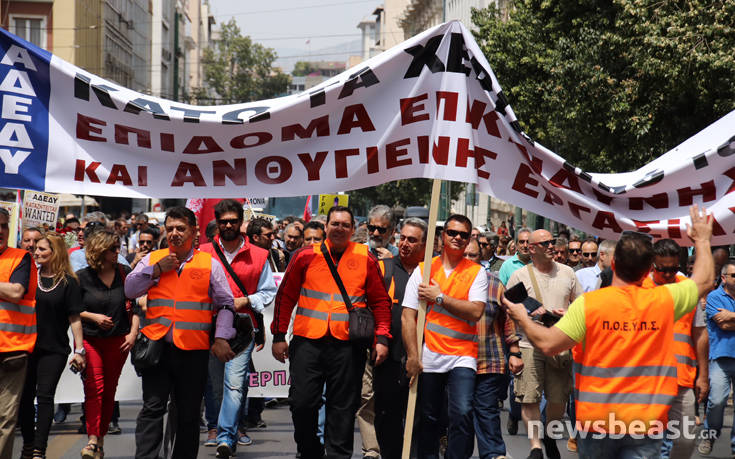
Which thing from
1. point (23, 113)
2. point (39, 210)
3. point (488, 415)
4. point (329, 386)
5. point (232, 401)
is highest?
point (23, 113)

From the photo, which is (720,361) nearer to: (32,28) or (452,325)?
(452,325)

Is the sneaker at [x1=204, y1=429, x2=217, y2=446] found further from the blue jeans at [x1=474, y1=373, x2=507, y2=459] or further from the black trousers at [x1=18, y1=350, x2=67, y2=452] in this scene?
the blue jeans at [x1=474, y1=373, x2=507, y2=459]

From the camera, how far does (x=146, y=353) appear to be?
6.92 m

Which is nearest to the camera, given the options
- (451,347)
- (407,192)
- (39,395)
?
(451,347)

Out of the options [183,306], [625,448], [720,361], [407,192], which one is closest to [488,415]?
[183,306]

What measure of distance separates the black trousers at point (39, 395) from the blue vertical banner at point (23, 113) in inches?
76.2

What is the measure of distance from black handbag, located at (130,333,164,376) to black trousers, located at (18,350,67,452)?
49.0 inches

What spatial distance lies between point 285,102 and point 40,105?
148 cm

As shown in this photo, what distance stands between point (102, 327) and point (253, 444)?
6.79 feet

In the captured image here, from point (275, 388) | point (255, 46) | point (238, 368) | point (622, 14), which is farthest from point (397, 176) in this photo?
point (255, 46)

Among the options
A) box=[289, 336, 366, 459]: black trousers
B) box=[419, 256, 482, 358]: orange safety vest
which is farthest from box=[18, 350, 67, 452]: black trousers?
box=[419, 256, 482, 358]: orange safety vest

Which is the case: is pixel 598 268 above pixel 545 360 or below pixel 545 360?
above

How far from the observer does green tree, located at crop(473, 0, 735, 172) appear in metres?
17.5

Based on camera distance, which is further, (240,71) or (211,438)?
(240,71)
